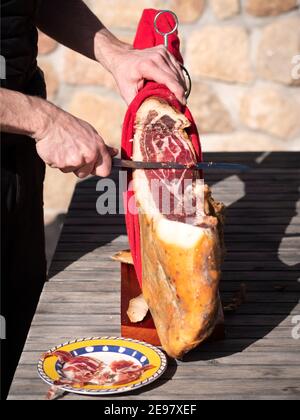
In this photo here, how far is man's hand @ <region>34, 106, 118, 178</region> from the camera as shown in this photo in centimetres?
197

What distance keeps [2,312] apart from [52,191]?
85.3 inches

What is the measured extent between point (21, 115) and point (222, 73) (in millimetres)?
2525

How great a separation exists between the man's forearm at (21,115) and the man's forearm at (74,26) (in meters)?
0.61

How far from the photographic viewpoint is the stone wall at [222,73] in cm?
430

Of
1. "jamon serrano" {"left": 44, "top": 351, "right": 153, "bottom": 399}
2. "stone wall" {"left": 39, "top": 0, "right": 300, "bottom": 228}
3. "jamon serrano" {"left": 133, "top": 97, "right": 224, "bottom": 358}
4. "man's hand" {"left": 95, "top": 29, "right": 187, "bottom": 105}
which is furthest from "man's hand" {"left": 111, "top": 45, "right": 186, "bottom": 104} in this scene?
"stone wall" {"left": 39, "top": 0, "right": 300, "bottom": 228}

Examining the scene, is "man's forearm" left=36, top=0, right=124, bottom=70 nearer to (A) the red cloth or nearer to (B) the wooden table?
(A) the red cloth

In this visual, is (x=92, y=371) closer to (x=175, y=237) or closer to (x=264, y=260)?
→ (x=175, y=237)

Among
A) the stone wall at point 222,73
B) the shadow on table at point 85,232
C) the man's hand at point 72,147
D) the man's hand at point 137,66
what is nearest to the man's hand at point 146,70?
the man's hand at point 137,66

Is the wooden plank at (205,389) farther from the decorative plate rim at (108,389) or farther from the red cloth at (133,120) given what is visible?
the red cloth at (133,120)

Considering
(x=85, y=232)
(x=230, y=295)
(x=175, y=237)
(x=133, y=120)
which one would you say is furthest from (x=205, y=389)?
(x=85, y=232)

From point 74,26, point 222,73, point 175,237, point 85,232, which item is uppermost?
point 74,26

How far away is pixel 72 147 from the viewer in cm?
197

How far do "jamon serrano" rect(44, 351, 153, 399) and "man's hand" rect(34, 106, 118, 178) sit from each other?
0.39m
